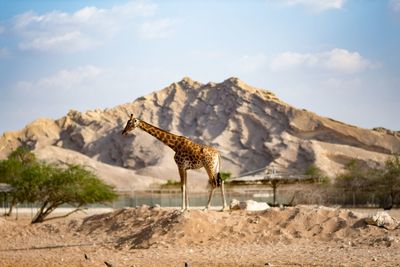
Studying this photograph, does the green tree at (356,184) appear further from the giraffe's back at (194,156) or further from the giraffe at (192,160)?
the giraffe's back at (194,156)

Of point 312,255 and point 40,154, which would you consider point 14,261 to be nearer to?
point 312,255

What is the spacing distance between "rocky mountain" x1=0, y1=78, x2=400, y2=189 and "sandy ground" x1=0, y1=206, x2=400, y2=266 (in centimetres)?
7193

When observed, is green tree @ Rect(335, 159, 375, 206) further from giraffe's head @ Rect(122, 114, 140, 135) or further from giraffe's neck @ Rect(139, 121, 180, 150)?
giraffe's head @ Rect(122, 114, 140, 135)

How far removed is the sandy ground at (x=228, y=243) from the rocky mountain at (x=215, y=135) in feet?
236

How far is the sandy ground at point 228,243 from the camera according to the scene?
13688mm

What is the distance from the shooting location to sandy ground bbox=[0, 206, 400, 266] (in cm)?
1369

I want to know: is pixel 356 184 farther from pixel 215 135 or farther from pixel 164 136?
pixel 215 135

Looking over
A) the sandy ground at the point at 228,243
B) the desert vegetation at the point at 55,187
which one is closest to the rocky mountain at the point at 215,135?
the desert vegetation at the point at 55,187

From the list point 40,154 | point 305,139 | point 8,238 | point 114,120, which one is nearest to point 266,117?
point 305,139

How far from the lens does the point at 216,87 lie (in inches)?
5118

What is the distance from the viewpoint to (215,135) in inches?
4742

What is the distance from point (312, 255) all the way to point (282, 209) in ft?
13.7

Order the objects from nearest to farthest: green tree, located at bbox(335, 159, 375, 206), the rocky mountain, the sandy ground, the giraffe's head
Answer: the sandy ground < the giraffe's head < green tree, located at bbox(335, 159, 375, 206) < the rocky mountain

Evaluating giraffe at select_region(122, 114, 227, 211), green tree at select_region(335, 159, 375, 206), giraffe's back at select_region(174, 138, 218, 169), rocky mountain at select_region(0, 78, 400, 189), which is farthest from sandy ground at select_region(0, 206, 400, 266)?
rocky mountain at select_region(0, 78, 400, 189)
